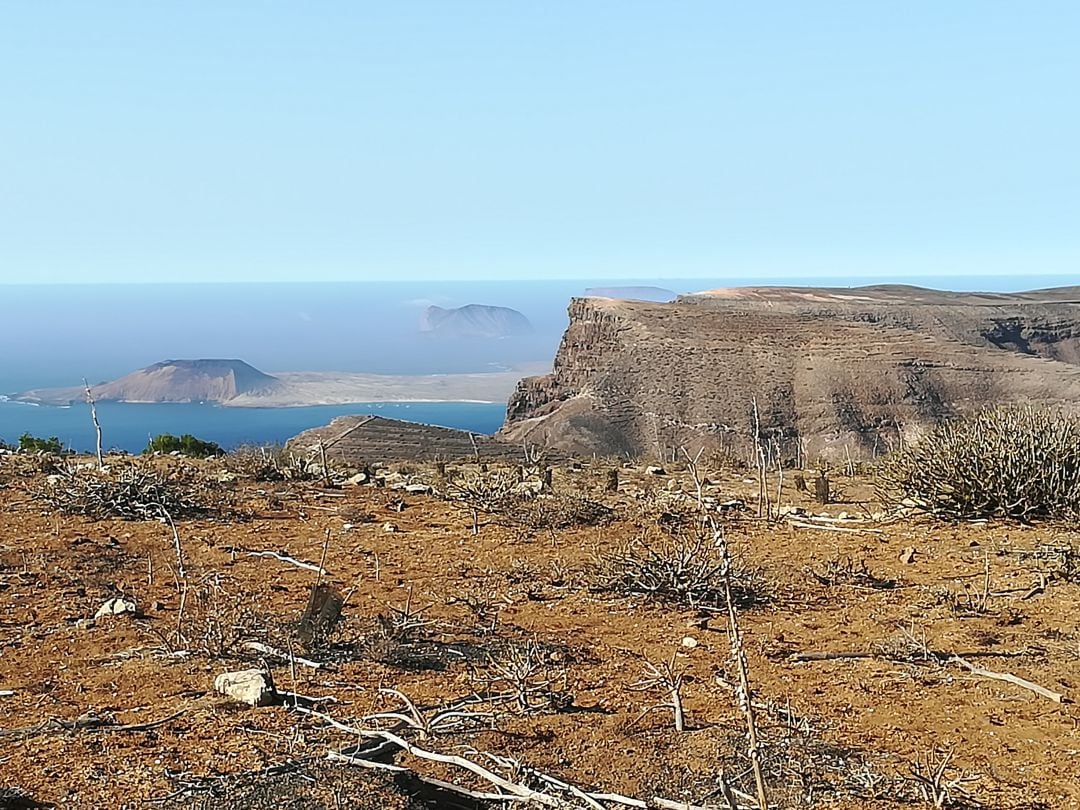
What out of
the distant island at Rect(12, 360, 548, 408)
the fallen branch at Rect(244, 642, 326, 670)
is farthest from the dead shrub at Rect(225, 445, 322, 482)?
the distant island at Rect(12, 360, 548, 408)

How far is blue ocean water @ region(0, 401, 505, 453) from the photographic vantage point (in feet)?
350

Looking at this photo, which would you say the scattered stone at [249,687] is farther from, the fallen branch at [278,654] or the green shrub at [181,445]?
the green shrub at [181,445]

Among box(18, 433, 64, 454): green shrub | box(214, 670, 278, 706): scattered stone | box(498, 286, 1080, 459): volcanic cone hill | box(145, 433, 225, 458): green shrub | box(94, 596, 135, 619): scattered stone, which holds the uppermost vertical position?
box(214, 670, 278, 706): scattered stone

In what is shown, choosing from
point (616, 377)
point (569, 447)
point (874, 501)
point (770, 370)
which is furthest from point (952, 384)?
point (874, 501)

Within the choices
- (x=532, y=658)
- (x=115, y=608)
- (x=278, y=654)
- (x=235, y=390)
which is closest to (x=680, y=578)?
(x=532, y=658)

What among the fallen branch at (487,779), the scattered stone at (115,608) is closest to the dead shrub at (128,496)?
the scattered stone at (115,608)

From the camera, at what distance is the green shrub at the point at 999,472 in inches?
305

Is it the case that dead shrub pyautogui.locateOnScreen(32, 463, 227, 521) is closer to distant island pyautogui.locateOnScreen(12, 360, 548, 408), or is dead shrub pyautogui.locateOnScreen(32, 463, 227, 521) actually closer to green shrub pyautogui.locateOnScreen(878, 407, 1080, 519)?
green shrub pyautogui.locateOnScreen(878, 407, 1080, 519)

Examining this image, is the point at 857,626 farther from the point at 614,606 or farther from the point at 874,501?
the point at 874,501

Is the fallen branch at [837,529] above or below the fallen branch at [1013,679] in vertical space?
below

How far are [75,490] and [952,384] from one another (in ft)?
199

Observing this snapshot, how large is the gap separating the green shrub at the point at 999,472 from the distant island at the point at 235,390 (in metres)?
153

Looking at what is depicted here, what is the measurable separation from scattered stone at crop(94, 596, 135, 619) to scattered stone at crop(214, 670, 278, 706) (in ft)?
4.63

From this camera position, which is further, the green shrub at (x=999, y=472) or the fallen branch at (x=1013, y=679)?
the green shrub at (x=999, y=472)
